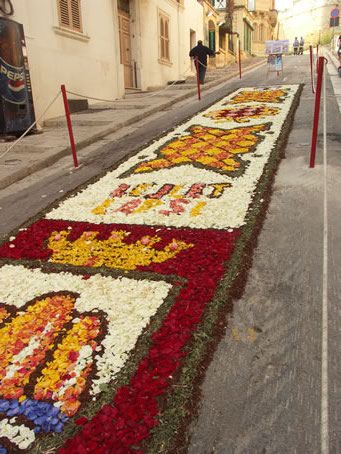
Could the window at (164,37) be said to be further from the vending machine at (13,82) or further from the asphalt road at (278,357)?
the asphalt road at (278,357)

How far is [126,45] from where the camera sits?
606 inches

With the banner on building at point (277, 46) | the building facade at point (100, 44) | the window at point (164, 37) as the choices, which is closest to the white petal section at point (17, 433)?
the building facade at point (100, 44)

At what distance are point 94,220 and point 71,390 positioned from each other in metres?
2.36

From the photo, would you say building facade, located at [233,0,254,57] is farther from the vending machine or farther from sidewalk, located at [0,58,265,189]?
the vending machine

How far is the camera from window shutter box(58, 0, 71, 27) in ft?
33.8

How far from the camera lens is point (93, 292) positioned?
9.33 feet

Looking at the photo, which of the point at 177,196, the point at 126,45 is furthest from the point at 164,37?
the point at 177,196

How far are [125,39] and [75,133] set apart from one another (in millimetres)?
8315

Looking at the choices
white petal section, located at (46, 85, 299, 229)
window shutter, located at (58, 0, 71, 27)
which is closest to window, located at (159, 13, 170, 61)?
window shutter, located at (58, 0, 71, 27)

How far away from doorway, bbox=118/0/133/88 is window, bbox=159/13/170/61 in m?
2.49

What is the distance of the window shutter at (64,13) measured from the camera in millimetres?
10289

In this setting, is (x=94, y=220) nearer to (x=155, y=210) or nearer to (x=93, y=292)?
(x=155, y=210)

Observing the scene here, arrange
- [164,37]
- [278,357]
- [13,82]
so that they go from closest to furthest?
[278,357]
[13,82]
[164,37]

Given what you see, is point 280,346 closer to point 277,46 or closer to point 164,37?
point 277,46
